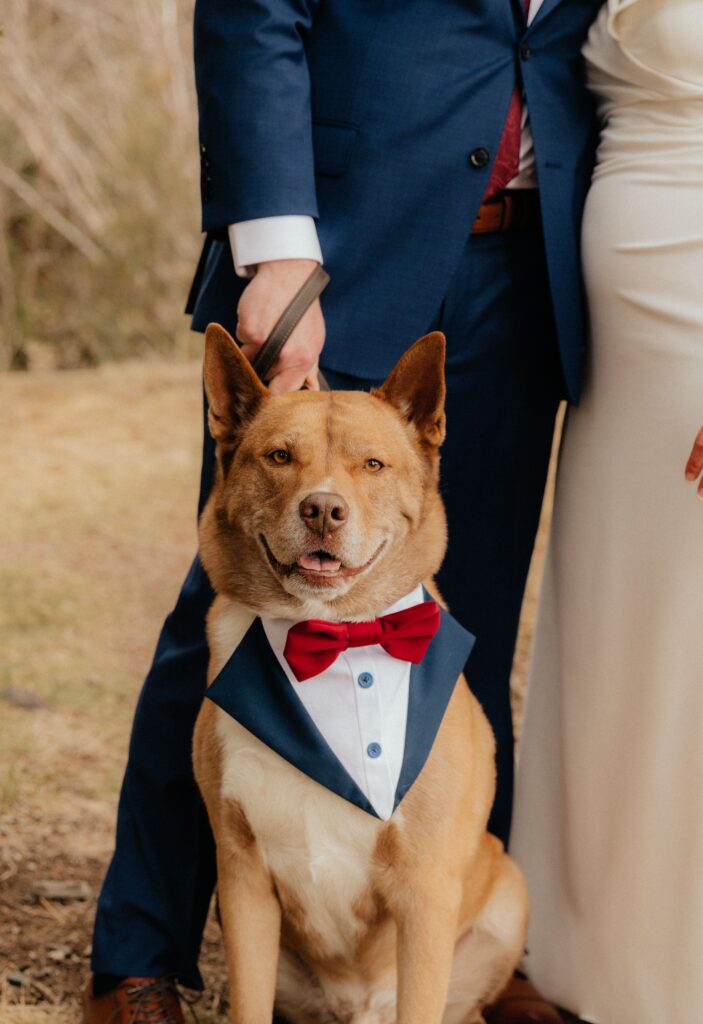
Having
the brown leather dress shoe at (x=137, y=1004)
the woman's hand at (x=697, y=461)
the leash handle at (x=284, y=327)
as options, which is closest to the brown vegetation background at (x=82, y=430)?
the brown leather dress shoe at (x=137, y=1004)

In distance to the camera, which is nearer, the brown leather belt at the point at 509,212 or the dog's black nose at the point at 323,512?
the dog's black nose at the point at 323,512

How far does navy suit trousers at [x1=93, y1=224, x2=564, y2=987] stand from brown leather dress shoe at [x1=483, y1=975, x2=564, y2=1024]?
2.25 feet

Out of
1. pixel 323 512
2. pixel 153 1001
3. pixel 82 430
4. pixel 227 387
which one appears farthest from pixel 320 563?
pixel 82 430

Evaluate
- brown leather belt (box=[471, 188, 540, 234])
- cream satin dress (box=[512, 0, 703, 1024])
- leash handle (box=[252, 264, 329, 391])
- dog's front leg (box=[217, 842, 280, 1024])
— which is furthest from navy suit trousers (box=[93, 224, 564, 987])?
dog's front leg (box=[217, 842, 280, 1024])

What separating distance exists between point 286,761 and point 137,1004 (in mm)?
859

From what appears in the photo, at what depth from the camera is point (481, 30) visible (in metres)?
2.40

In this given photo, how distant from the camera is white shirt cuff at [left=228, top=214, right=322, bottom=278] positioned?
91.3 inches

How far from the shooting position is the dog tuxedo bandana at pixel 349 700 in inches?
81.9

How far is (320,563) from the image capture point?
2.04m

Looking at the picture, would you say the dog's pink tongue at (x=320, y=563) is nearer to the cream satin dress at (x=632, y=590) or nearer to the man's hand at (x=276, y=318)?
the man's hand at (x=276, y=318)

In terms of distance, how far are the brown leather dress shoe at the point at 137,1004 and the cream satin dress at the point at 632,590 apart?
0.91 metres

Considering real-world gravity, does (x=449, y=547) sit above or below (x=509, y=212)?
below

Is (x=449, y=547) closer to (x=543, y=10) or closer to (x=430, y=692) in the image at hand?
(x=430, y=692)

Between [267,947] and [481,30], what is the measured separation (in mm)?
1792
